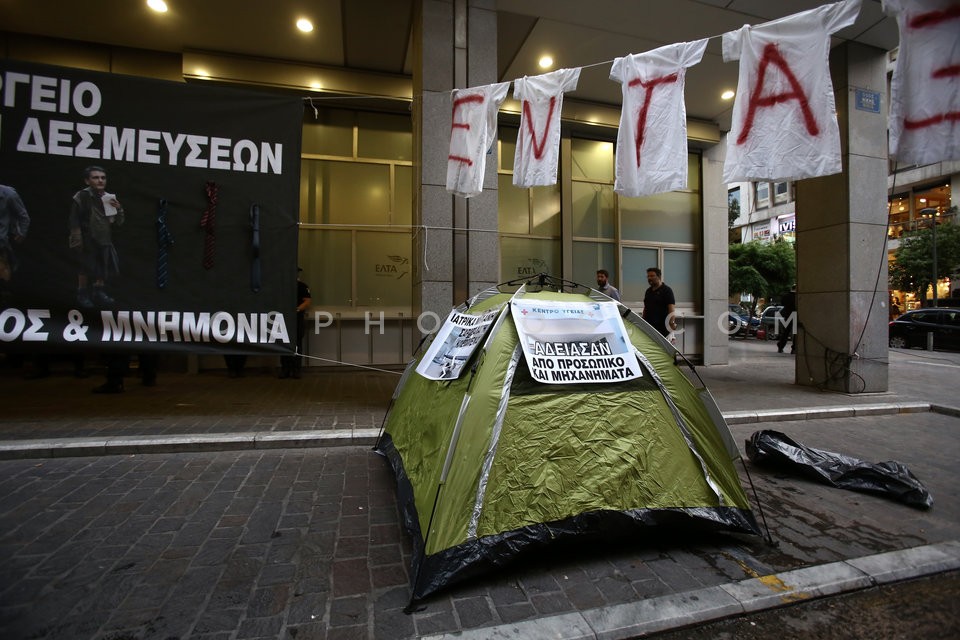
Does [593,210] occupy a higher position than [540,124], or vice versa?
[593,210]

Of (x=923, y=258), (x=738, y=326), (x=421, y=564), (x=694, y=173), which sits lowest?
(x=421, y=564)

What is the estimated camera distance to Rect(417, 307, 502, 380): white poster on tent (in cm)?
334

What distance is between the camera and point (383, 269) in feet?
32.1

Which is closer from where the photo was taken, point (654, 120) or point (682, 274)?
point (654, 120)

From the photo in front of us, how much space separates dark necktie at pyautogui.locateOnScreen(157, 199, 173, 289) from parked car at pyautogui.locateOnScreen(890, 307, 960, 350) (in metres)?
22.1

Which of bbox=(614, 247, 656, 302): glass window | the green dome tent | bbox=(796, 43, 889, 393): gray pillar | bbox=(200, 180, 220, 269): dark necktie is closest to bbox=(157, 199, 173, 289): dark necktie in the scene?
bbox=(200, 180, 220, 269): dark necktie

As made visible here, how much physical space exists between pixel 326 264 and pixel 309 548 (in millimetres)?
7482

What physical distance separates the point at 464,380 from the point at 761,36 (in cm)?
427

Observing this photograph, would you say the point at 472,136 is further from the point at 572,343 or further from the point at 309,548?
the point at 309,548

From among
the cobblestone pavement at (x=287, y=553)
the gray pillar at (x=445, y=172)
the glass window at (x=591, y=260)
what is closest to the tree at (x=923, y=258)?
the glass window at (x=591, y=260)

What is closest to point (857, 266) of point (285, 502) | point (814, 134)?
point (814, 134)

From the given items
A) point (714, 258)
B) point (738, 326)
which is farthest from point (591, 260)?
point (738, 326)

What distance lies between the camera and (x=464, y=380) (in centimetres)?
321

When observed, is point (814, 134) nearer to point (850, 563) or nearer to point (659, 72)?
point (659, 72)
